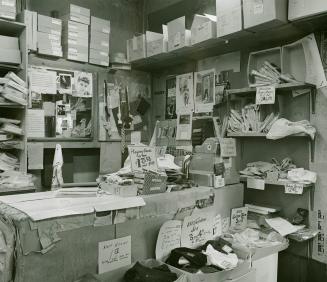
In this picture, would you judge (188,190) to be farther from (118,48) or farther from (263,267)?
(118,48)

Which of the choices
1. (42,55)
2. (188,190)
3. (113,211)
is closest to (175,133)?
(42,55)

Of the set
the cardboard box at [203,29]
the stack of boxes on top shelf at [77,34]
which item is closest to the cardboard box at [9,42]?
the stack of boxes on top shelf at [77,34]

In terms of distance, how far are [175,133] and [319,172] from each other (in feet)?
5.48

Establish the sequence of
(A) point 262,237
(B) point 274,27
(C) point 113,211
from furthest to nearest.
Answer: (B) point 274,27 → (A) point 262,237 → (C) point 113,211

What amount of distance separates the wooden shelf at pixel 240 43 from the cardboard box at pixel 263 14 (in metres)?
0.10

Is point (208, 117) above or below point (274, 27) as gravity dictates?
below

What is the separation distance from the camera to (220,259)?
1.84 m

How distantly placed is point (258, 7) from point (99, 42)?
201 centimetres

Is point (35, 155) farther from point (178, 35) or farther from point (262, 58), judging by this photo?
point (262, 58)

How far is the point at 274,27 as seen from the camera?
102 inches

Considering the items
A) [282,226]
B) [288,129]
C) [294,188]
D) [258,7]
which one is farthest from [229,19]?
[282,226]

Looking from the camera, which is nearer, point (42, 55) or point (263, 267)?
point (263, 267)

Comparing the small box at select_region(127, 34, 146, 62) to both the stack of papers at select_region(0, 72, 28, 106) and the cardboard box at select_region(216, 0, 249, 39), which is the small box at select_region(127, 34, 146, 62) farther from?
the stack of papers at select_region(0, 72, 28, 106)

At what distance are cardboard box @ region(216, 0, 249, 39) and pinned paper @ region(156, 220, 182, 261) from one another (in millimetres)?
1627
